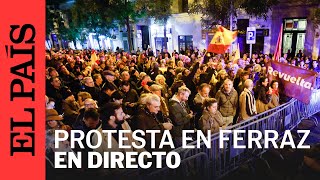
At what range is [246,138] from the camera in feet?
18.5

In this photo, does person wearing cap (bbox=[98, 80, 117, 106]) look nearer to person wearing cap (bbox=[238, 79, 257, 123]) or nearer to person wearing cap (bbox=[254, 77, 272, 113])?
person wearing cap (bbox=[238, 79, 257, 123])

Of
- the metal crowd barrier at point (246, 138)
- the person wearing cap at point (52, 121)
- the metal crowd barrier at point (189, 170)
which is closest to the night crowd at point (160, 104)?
the person wearing cap at point (52, 121)

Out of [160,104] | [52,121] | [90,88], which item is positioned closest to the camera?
[52,121]

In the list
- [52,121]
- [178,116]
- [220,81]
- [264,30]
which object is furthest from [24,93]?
[264,30]

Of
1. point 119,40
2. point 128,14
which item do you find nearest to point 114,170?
point 128,14

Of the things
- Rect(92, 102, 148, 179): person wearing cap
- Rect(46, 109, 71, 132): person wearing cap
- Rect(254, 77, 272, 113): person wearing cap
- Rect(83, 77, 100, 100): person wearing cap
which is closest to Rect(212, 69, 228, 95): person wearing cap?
Rect(254, 77, 272, 113): person wearing cap

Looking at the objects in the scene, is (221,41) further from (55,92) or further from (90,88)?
(55,92)

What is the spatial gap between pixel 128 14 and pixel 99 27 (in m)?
4.85

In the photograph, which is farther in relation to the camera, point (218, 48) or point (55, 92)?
point (218, 48)

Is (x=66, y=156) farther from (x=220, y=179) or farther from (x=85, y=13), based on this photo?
(x=85, y=13)

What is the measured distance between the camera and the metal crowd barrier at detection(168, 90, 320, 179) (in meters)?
5.00

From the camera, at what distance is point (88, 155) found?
3.99 meters

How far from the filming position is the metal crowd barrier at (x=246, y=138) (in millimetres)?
5000

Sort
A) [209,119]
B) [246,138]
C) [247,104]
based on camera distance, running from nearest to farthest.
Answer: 1. [209,119]
2. [246,138]
3. [247,104]
